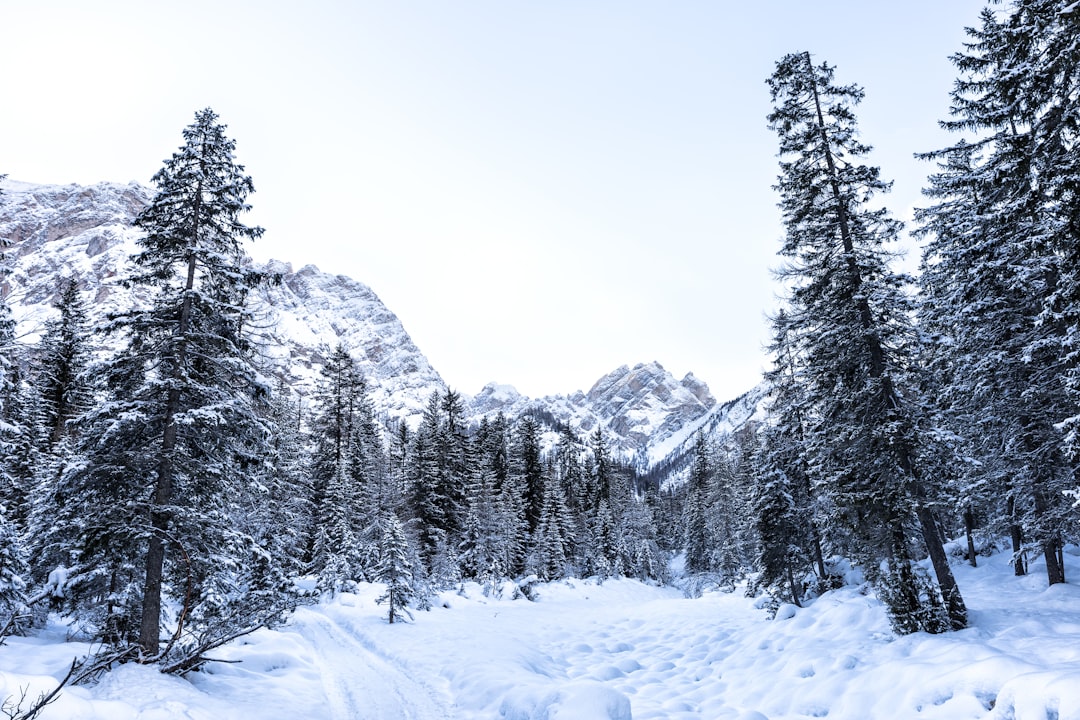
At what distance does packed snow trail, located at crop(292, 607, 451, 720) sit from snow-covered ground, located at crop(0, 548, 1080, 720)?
0.07 meters

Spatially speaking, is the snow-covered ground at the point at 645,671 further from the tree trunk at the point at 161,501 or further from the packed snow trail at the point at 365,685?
the tree trunk at the point at 161,501

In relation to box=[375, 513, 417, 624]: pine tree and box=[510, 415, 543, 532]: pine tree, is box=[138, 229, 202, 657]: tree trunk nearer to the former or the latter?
box=[375, 513, 417, 624]: pine tree

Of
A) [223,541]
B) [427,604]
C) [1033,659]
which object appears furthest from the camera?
[427,604]

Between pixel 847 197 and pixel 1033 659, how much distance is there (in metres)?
11.6

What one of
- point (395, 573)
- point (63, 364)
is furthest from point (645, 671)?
point (63, 364)

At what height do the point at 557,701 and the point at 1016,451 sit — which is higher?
the point at 1016,451

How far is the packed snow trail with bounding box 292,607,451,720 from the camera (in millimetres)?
10578

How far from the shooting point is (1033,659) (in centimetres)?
891

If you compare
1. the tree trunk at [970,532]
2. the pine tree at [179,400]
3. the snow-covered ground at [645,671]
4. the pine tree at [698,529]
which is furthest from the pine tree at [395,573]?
the pine tree at [698,529]

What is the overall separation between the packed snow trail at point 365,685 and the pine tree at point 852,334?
1155 centimetres

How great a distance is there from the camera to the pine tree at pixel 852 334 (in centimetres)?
1402

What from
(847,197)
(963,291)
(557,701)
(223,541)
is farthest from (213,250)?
(963,291)

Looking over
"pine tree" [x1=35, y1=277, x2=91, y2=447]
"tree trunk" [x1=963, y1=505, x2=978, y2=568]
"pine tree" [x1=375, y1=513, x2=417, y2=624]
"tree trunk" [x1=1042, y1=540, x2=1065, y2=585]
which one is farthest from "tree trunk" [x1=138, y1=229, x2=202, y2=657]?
"tree trunk" [x1=963, y1=505, x2=978, y2=568]

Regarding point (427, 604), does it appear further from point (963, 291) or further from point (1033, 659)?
point (963, 291)
